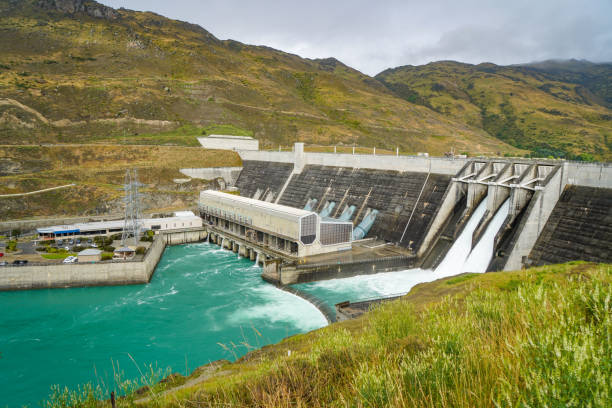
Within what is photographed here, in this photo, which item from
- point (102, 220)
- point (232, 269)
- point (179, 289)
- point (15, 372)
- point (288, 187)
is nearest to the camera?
point (15, 372)

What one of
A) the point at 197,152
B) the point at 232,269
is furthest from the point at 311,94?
the point at 232,269

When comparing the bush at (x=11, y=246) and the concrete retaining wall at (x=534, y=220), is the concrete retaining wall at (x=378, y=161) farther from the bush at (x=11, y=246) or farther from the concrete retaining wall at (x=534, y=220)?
the bush at (x=11, y=246)

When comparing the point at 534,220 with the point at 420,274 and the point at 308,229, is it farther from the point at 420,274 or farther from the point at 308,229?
the point at 308,229

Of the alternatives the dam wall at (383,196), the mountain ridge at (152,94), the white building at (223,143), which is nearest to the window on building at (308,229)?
the dam wall at (383,196)

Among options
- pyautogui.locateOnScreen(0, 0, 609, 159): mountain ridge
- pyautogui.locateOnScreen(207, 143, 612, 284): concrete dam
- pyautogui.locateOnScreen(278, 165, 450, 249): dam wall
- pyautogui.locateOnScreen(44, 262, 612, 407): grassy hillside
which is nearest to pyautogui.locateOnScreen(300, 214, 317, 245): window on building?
pyautogui.locateOnScreen(207, 143, 612, 284): concrete dam

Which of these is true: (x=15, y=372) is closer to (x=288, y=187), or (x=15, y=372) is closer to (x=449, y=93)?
(x=288, y=187)

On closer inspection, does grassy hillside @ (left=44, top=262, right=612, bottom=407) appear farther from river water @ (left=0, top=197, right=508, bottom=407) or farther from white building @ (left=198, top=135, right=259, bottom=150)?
white building @ (left=198, top=135, right=259, bottom=150)

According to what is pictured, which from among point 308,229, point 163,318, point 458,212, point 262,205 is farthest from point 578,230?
point 163,318
